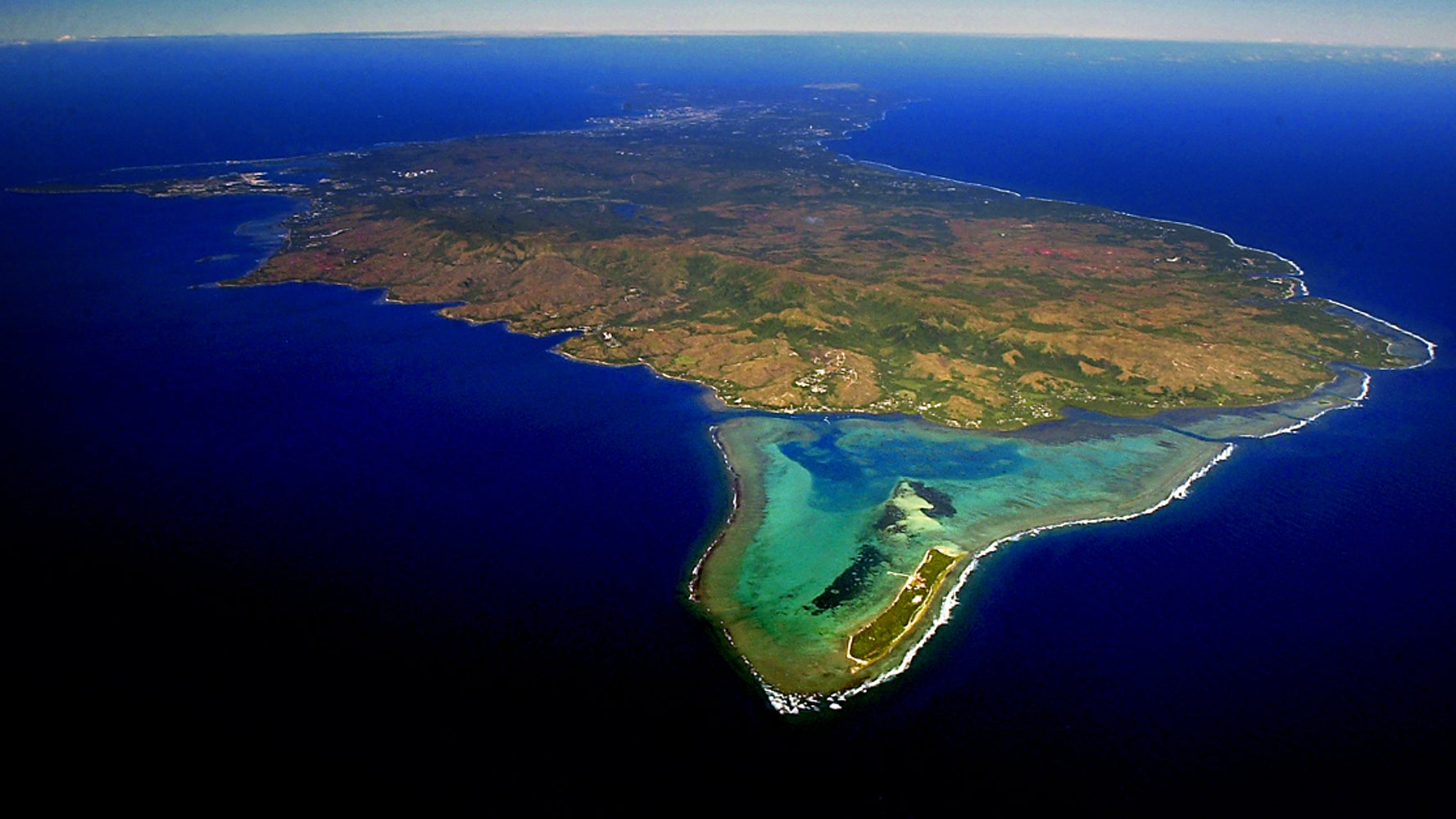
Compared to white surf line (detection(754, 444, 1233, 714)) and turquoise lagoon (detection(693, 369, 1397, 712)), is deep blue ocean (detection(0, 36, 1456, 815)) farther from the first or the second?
turquoise lagoon (detection(693, 369, 1397, 712))

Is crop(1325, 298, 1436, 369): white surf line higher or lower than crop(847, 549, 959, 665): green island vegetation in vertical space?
higher

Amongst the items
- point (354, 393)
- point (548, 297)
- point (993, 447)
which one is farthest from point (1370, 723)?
point (548, 297)

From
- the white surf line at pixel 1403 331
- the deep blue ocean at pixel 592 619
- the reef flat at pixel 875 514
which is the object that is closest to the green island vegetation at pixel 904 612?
the reef flat at pixel 875 514

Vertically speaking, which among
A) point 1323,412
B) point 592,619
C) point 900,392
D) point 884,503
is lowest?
point 884,503

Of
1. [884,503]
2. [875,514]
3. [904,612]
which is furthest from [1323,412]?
[904,612]

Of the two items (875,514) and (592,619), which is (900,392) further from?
(592,619)

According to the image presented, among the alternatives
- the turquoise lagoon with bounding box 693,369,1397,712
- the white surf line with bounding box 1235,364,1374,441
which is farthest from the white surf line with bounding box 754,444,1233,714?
the white surf line with bounding box 1235,364,1374,441

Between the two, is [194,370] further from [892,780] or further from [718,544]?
[892,780]

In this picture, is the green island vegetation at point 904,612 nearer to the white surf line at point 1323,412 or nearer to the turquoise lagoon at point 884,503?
the turquoise lagoon at point 884,503
